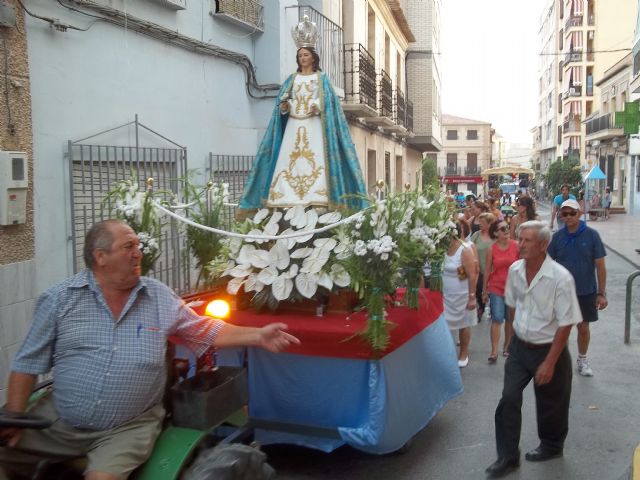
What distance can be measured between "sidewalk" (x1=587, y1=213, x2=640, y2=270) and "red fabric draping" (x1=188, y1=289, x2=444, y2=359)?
12052 mm

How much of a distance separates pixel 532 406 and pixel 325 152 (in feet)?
9.21

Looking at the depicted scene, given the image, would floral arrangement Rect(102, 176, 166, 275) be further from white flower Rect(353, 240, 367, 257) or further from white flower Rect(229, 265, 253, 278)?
white flower Rect(353, 240, 367, 257)

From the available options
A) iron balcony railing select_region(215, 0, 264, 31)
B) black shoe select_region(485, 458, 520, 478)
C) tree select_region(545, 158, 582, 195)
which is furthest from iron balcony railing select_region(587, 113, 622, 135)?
black shoe select_region(485, 458, 520, 478)

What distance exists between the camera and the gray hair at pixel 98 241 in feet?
10.3

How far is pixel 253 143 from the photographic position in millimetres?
10320

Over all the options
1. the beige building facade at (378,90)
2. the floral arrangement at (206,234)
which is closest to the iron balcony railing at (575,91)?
the beige building facade at (378,90)

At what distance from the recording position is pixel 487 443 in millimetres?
5332

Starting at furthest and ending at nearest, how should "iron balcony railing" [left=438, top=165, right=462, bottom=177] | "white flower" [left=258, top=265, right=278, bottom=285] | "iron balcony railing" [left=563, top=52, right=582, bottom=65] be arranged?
"iron balcony railing" [left=438, top=165, right=462, bottom=177], "iron balcony railing" [left=563, top=52, right=582, bottom=65], "white flower" [left=258, top=265, right=278, bottom=285]

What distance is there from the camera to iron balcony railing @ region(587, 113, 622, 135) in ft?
128

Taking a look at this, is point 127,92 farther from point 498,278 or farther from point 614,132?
point 614,132

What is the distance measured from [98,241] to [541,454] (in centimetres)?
342

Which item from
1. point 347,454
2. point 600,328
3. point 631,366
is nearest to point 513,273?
point 347,454

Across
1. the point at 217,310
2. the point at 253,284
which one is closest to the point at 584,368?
the point at 253,284

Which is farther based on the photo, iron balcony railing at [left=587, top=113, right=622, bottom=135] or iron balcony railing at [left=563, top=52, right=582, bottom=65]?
iron balcony railing at [left=563, top=52, right=582, bottom=65]
